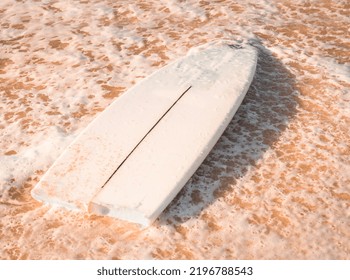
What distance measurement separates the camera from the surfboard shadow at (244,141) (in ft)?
8.42

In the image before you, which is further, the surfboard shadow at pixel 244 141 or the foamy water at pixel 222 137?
the surfboard shadow at pixel 244 141

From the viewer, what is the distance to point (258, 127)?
3.14m

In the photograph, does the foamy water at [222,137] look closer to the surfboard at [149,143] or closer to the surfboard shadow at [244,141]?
the surfboard shadow at [244,141]

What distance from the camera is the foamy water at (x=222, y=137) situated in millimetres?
2354

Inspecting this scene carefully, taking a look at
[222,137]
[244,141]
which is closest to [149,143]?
[222,137]

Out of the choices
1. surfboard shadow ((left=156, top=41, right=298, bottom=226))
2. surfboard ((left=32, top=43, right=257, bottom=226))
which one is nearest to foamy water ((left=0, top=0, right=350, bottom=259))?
surfboard shadow ((left=156, top=41, right=298, bottom=226))

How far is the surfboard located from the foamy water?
0.13 m

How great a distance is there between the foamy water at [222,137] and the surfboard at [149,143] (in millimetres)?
131

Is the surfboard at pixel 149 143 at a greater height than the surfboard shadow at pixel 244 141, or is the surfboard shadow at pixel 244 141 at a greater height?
the surfboard at pixel 149 143

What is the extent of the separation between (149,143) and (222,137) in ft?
1.86

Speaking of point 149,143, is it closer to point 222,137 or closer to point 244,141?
point 222,137

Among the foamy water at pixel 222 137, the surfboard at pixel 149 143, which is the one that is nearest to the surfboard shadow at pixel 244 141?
the foamy water at pixel 222 137

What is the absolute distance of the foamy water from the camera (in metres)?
2.35
